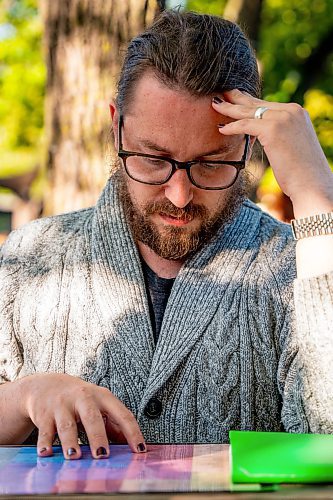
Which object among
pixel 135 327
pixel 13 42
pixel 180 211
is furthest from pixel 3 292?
pixel 13 42

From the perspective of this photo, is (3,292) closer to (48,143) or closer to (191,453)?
(191,453)

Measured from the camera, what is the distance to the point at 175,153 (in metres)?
2.30

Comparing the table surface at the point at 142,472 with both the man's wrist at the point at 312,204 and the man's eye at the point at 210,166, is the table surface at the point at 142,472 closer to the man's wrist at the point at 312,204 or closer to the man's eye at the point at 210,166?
the man's wrist at the point at 312,204

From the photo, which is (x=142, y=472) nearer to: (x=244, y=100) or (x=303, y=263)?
(x=303, y=263)

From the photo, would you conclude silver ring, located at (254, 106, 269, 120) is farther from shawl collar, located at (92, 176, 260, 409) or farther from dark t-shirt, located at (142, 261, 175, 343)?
dark t-shirt, located at (142, 261, 175, 343)

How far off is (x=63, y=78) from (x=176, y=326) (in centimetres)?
202

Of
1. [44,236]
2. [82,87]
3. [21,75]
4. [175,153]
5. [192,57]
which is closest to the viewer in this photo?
[175,153]

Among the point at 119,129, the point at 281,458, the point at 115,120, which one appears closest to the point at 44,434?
the point at 281,458

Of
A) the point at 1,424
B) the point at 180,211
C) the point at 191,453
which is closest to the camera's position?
the point at 191,453

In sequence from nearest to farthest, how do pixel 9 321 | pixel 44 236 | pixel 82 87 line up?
1. pixel 9 321
2. pixel 44 236
3. pixel 82 87

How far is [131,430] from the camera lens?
1756 millimetres

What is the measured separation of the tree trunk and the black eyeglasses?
1546 millimetres

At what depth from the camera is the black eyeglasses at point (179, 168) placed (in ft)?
7.57

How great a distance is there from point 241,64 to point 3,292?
2.97ft
